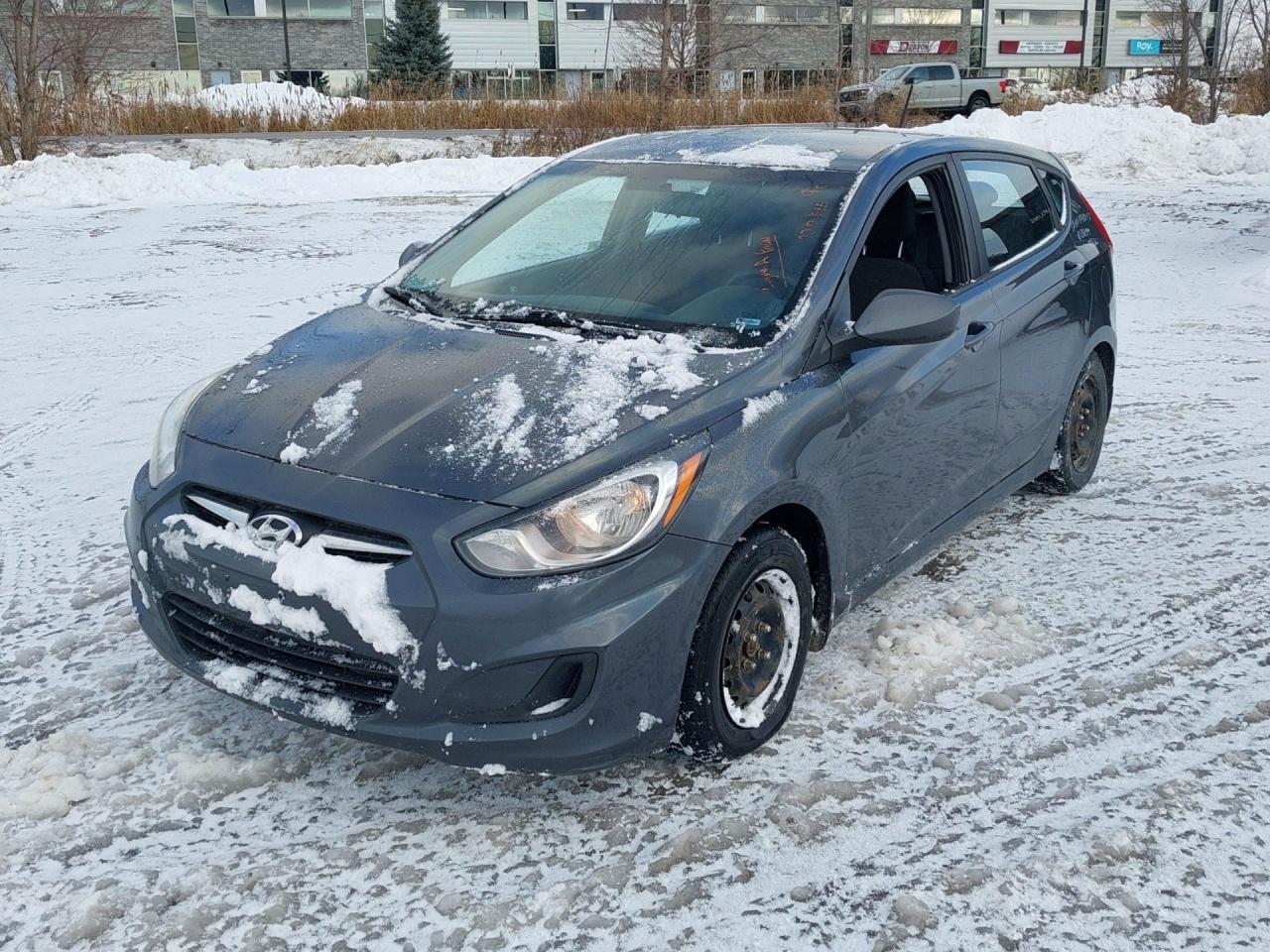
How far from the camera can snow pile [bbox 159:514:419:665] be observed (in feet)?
8.91

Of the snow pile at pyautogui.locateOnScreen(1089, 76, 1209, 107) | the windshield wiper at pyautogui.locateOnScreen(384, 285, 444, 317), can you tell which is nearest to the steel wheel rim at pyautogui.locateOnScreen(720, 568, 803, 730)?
the windshield wiper at pyautogui.locateOnScreen(384, 285, 444, 317)

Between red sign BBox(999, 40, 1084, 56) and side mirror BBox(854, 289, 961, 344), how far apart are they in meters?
73.5

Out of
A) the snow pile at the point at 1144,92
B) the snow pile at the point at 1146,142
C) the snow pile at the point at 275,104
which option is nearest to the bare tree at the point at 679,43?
the snow pile at the point at 1146,142

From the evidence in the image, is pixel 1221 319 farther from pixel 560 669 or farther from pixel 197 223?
pixel 197 223

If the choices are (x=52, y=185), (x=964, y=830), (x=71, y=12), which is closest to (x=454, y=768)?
(x=964, y=830)

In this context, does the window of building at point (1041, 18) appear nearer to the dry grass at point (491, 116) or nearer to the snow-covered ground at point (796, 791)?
the dry grass at point (491, 116)

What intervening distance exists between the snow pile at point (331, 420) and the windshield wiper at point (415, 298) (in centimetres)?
62

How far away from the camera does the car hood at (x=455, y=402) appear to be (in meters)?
2.92

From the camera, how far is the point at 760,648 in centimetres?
321

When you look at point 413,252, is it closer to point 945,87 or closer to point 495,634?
point 495,634

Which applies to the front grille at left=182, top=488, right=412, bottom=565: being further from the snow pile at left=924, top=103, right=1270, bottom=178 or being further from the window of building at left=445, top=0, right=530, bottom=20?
the window of building at left=445, top=0, right=530, bottom=20

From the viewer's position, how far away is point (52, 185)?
15555mm

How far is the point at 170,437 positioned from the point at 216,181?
14.0 m

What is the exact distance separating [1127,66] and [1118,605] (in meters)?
79.2
